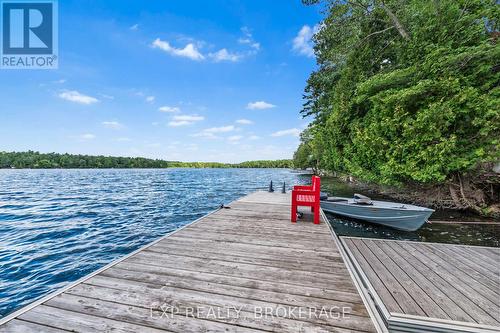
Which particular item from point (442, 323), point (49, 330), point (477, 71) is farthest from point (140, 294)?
point (477, 71)

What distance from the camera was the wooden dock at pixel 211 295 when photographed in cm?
198

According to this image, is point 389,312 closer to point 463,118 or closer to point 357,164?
point 463,118

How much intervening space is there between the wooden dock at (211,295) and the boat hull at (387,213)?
522 centimetres

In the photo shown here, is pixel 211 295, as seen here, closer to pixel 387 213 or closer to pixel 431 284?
pixel 431 284

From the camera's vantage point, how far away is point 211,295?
2.44m

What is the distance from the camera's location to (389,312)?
8.98 ft

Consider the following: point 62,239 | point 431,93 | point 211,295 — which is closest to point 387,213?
point 431,93

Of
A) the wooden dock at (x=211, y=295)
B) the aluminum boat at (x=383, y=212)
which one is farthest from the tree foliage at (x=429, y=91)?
the wooden dock at (x=211, y=295)

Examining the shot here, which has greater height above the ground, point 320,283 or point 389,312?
point 320,283

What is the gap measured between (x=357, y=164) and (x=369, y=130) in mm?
2767

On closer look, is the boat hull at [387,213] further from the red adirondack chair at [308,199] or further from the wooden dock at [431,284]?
the red adirondack chair at [308,199]

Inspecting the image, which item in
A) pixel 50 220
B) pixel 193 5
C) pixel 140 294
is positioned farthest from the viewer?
pixel 193 5

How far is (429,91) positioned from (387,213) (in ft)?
19.8

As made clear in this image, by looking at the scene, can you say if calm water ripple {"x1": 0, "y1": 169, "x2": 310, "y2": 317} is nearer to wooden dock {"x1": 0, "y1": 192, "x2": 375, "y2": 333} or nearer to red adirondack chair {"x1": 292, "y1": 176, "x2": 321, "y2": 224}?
wooden dock {"x1": 0, "y1": 192, "x2": 375, "y2": 333}
